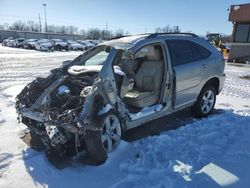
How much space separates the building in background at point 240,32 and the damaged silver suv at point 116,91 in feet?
64.8

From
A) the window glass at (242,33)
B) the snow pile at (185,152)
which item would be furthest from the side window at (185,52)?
the window glass at (242,33)

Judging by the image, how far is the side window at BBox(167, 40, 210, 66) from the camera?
17.7 feet

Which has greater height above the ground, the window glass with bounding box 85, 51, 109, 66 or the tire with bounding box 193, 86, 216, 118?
the window glass with bounding box 85, 51, 109, 66

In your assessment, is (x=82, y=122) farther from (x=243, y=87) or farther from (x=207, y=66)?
(x=243, y=87)

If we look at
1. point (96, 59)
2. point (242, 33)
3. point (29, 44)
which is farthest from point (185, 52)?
point (29, 44)

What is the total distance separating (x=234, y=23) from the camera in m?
25.1

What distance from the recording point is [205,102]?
20.9ft

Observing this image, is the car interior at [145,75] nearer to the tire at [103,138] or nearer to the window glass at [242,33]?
the tire at [103,138]

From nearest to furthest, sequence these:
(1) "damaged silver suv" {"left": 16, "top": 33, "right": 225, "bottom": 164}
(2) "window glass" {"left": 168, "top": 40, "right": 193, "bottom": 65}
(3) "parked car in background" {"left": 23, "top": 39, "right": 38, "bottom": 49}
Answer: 1. (1) "damaged silver suv" {"left": 16, "top": 33, "right": 225, "bottom": 164}
2. (2) "window glass" {"left": 168, "top": 40, "right": 193, "bottom": 65}
3. (3) "parked car in background" {"left": 23, "top": 39, "right": 38, "bottom": 49}

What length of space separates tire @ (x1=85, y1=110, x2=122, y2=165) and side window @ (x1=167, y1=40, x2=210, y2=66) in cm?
185

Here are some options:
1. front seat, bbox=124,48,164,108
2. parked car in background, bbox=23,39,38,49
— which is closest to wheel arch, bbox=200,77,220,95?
front seat, bbox=124,48,164,108

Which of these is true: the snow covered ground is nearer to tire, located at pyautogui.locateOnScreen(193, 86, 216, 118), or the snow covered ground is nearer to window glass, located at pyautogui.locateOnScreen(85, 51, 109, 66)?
tire, located at pyautogui.locateOnScreen(193, 86, 216, 118)

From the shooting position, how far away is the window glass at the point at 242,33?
2433cm

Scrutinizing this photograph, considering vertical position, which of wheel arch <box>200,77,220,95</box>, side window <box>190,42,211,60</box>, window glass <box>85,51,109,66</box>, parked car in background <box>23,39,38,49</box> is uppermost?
side window <box>190,42,211,60</box>
